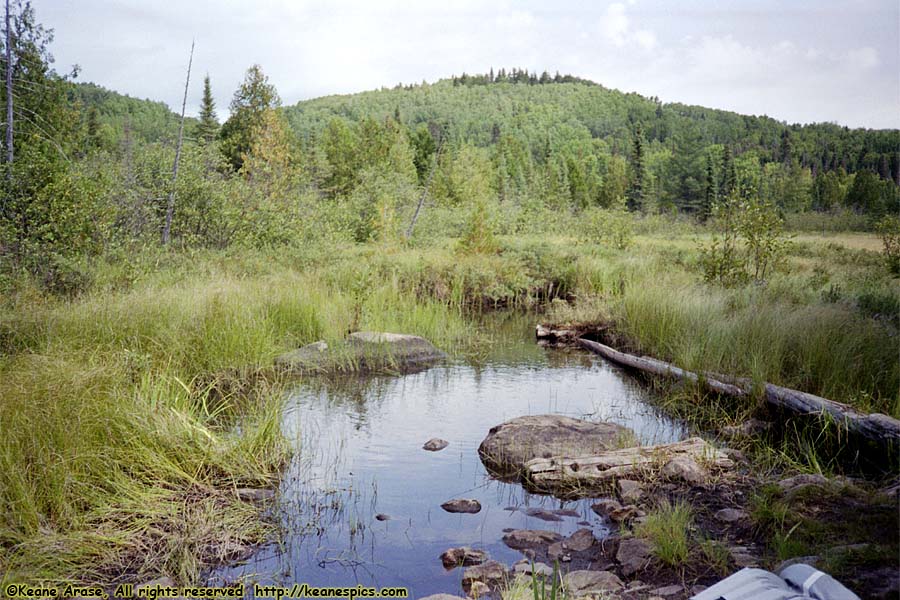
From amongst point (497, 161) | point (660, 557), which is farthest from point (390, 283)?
point (497, 161)

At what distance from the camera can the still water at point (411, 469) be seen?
345 cm

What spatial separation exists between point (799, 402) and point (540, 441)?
1.82m

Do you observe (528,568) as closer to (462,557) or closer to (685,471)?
(462,557)

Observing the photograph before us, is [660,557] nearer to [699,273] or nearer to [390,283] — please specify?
[390,283]

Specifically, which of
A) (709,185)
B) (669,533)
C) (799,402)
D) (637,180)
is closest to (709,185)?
(709,185)

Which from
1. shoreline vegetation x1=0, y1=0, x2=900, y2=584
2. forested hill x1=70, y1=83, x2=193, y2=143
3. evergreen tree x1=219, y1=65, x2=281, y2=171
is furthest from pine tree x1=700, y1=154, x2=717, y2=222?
forested hill x1=70, y1=83, x2=193, y2=143

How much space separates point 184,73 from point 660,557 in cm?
1179

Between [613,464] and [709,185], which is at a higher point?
[709,185]

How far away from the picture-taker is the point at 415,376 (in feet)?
24.4

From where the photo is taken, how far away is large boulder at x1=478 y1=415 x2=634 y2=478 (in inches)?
188

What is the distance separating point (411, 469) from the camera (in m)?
4.74

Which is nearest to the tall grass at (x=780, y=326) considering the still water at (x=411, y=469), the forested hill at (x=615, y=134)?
the still water at (x=411, y=469)

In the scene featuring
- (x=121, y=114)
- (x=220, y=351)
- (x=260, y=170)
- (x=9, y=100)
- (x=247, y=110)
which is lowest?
(x=220, y=351)

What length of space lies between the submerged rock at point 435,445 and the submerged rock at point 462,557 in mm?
1657
